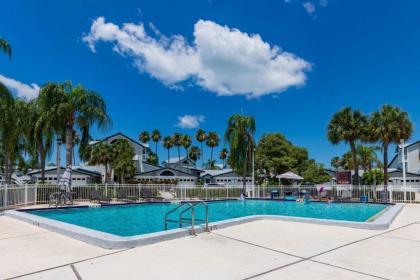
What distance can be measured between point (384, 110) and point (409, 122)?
193 centimetres

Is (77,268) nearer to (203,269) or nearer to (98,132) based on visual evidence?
(203,269)

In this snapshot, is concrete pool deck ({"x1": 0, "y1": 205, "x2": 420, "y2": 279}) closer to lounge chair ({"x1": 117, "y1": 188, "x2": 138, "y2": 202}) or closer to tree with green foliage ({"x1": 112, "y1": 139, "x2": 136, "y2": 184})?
lounge chair ({"x1": 117, "y1": 188, "x2": 138, "y2": 202})

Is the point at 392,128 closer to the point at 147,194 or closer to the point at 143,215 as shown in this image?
the point at 147,194

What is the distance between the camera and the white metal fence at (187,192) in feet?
53.3

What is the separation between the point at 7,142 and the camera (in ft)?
52.3

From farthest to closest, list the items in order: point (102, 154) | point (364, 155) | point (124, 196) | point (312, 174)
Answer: point (364, 155) < point (312, 174) < point (102, 154) < point (124, 196)

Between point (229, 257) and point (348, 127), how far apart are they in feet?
81.1

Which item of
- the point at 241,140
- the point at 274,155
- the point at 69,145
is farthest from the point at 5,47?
the point at 274,155

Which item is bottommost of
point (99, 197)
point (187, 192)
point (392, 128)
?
point (187, 192)

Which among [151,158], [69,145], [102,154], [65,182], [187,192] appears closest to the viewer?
[65,182]

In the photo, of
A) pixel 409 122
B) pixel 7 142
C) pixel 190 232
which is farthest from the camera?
pixel 409 122

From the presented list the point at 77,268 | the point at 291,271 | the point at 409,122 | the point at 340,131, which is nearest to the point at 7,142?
the point at 77,268

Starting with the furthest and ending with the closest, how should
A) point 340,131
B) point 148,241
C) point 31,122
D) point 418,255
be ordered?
point 340,131 < point 31,122 < point 148,241 < point 418,255

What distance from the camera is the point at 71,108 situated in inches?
778
